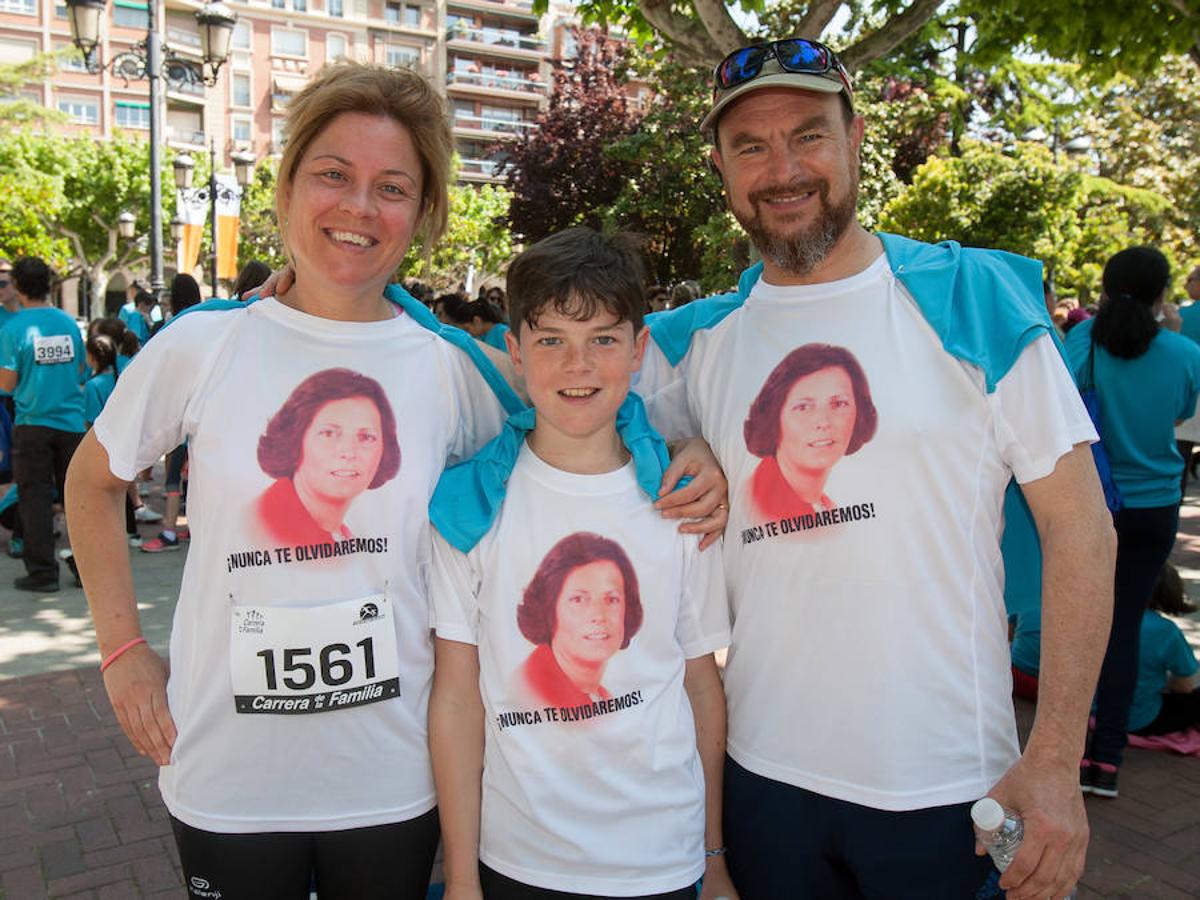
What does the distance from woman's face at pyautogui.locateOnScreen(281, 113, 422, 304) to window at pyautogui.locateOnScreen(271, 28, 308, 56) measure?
65.9 metres

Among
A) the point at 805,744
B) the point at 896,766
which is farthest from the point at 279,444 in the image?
the point at 896,766

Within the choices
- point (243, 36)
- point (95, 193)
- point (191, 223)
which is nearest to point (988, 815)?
point (191, 223)

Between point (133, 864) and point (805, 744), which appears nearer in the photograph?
point (805, 744)

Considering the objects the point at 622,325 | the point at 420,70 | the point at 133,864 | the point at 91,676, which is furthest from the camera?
the point at 91,676

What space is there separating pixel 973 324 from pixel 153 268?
1316 centimetres

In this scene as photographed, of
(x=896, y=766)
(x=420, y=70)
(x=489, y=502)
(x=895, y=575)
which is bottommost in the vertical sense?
(x=896, y=766)

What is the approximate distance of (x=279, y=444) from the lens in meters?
1.94

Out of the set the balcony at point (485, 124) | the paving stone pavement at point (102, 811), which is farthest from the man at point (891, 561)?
the balcony at point (485, 124)

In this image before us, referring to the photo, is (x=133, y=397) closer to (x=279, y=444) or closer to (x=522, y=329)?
(x=279, y=444)

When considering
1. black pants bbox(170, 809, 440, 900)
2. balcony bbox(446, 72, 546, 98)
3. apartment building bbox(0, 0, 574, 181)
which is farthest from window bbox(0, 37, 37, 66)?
black pants bbox(170, 809, 440, 900)

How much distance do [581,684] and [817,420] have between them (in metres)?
0.71

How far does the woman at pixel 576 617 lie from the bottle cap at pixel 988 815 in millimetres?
696

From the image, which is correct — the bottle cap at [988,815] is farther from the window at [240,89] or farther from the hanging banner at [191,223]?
the window at [240,89]

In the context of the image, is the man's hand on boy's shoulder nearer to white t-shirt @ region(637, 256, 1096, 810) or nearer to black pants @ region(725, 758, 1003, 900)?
white t-shirt @ region(637, 256, 1096, 810)
